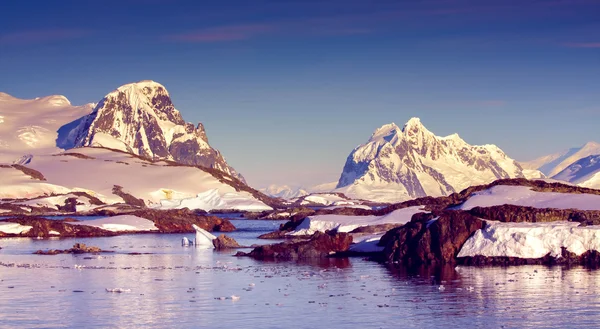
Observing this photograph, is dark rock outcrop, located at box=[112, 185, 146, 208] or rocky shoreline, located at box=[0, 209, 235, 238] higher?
dark rock outcrop, located at box=[112, 185, 146, 208]

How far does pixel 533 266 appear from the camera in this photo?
143 feet

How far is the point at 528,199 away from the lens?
180 feet

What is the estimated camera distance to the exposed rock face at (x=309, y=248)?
51.9 m

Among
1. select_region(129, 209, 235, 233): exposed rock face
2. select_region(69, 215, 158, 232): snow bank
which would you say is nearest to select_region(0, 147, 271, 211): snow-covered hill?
select_region(129, 209, 235, 233): exposed rock face

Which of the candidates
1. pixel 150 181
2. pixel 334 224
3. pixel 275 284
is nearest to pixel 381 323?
pixel 275 284

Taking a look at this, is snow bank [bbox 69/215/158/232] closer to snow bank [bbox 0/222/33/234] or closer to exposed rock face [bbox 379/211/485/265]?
snow bank [bbox 0/222/33/234]

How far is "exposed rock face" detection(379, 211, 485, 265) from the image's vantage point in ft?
150

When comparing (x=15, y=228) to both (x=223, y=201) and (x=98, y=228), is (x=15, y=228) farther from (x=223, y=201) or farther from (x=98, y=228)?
(x=223, y=201)

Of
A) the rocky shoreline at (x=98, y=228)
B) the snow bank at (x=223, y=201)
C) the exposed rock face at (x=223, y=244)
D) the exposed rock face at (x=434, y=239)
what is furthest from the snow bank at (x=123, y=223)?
the snow bank at (x=223, y=201)

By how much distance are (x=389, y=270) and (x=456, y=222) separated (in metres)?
4.29

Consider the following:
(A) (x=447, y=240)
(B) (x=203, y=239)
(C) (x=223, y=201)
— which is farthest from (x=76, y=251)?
(C) (x=223, y=201)

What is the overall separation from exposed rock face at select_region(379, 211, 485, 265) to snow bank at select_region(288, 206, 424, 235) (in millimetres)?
14448

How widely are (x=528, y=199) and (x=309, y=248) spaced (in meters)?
13.1

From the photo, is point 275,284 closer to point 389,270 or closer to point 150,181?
point 389,270
